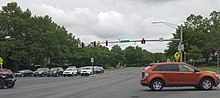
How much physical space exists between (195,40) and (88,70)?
145 feet

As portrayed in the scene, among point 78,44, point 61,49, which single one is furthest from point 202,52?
point 61,49

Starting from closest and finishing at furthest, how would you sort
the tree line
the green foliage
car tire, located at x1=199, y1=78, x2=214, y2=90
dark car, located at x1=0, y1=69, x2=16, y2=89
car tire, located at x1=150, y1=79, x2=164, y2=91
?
car tire, located at x1=199, y1=78, x2=214, y2=90
car tire, located at x1=150, y1=79, x2=164, y2=91
dark car, located at x1=0, y1=69, x2=16, y2=89
the tree line
the green foliage

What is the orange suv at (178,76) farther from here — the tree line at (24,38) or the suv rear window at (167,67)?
the tree line at (24,38)

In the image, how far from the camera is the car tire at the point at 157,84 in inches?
811

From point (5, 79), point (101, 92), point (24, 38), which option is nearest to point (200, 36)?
point (24, 38)

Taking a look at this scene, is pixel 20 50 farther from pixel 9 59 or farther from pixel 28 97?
pixel 28 97

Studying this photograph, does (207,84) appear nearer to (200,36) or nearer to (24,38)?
(24,38)

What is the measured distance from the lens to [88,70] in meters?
62.3

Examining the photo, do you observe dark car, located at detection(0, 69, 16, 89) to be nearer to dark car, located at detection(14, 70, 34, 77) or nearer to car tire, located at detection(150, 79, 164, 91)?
car tire, located at detection(150, 79, 164, 91)

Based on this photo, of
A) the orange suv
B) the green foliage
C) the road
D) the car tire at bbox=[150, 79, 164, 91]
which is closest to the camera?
the road

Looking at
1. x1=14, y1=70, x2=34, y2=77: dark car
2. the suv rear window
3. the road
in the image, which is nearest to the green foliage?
x1=14, y1=70, x2=34, y2=77: dark car

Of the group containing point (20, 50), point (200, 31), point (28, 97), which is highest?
point (200, 31)

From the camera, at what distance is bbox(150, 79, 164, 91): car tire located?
20.6m

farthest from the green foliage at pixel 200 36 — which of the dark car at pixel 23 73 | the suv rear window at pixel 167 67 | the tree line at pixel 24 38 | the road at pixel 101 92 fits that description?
the suv rear window at pixel 167 67
